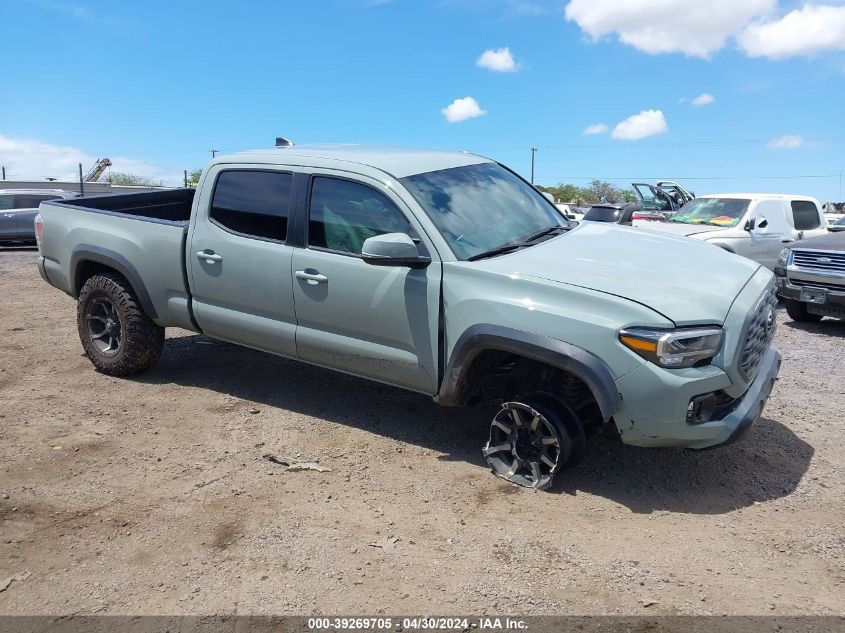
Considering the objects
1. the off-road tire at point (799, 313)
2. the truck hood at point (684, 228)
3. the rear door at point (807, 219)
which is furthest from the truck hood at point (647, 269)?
the rear door at point (807, 219)

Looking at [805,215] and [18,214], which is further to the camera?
[18,214]

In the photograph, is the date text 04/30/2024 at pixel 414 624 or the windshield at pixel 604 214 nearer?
the date text 04/30/2024 at pixel 414 624

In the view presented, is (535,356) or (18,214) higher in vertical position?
(18,214)

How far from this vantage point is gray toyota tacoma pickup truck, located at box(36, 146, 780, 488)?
3631mm

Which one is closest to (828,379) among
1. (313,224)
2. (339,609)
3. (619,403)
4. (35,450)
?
(619,403)

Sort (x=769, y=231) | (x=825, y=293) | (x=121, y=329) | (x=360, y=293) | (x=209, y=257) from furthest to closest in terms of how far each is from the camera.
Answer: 1. (x=769, y=231)
2. (x=825, y=293)
3. (x=121, y=329)
4. (x=209, y=257)
5. (x=360, y=293)

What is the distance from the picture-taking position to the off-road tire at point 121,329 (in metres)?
5.80

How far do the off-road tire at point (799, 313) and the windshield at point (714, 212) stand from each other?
233 centimetres

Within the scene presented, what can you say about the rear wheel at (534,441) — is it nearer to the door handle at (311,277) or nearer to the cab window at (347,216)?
the cab window at (347,216)

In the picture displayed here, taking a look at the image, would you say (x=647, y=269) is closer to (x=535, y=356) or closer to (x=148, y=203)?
(x=535, y=356)

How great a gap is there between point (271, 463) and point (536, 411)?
169cm

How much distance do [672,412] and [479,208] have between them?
6.02ft

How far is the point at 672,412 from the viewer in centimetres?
357

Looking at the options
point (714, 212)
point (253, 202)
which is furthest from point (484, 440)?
point (714, 212)
